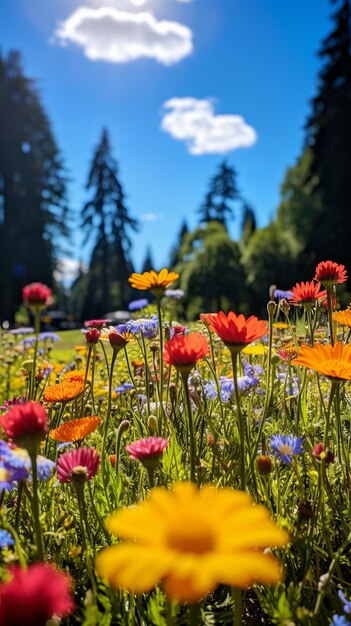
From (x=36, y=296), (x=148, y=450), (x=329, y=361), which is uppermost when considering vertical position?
(x=36, y=296)

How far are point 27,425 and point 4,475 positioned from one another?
16 cm

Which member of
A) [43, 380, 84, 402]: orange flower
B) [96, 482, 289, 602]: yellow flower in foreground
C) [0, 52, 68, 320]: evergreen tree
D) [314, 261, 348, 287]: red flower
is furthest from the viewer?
[0, 52, 68, 320]: evergreen tree

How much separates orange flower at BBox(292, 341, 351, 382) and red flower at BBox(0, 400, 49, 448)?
1.64ft

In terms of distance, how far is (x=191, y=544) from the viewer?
0.51 m

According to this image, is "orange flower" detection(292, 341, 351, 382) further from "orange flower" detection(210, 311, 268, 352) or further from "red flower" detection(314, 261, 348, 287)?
"red flower" detection(314, 261, 348, 287)

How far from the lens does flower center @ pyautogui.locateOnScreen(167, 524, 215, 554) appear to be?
20.0 inches

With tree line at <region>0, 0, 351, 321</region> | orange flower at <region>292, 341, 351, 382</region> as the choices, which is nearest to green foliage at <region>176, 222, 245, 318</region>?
tree line at <region>0, 0, 351, 321</region>

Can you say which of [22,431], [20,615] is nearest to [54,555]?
[22,431]

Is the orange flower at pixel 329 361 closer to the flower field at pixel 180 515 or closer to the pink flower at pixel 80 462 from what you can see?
the flower field at pixel 180 515

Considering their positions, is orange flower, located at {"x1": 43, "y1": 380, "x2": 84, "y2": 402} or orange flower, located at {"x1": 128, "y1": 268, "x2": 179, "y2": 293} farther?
orange flower, located at {"x1": 43, "y1": 380, "x2": 84, "y2": 402}

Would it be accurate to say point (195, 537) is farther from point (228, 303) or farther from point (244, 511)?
point (228, 303)

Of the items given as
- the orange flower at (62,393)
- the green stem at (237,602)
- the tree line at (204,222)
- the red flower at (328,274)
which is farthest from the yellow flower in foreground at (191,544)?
the tree line at (204,222)

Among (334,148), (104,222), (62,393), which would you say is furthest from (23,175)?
(62,393)

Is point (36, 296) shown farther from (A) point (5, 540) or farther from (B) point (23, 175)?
(B) point (23, 175)
